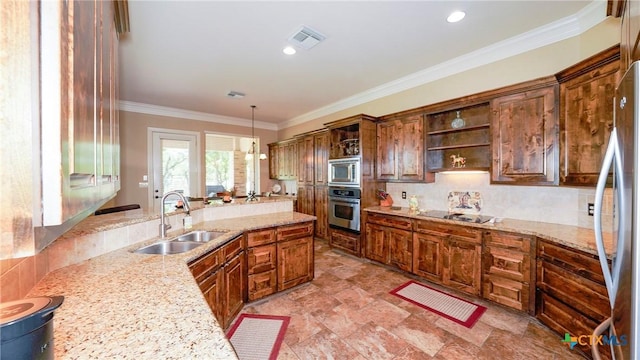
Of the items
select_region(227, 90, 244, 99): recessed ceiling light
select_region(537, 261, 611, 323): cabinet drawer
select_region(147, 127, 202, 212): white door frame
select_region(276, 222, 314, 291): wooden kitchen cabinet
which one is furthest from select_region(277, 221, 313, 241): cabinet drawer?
select_region(147, 127, 202, 212): white door frame

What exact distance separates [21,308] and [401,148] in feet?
12.2

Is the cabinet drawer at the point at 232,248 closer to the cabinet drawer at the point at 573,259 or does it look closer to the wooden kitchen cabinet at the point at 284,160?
the cabinet drawer at the point at 573,259

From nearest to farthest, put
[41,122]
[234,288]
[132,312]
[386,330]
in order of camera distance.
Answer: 1. [41,122]
2. [132,312]
3. [386,330]
4. [234,288]

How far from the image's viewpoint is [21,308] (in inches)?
22.4

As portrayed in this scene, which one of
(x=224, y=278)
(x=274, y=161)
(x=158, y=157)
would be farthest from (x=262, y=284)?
(x=274, y=161)

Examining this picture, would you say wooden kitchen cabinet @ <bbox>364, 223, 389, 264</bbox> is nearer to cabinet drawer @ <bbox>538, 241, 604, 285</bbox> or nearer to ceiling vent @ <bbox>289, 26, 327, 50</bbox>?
cabinet drawer @ <bbox>538, 241, 604, 285</bbox>

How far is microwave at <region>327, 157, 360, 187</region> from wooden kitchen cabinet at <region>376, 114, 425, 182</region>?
370 millimetres

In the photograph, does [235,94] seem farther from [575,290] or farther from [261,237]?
[575,290]

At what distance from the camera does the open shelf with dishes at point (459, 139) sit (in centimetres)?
308

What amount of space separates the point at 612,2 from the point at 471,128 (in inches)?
58.1

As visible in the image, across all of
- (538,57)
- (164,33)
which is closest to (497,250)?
(538,57)

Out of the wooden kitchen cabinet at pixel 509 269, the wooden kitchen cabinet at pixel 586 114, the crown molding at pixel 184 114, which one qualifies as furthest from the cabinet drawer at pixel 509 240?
the crown molding at pixel 184 114

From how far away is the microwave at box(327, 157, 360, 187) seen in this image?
3945 millimetres

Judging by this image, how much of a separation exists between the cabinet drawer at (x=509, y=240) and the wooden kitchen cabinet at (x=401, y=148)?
113cm
